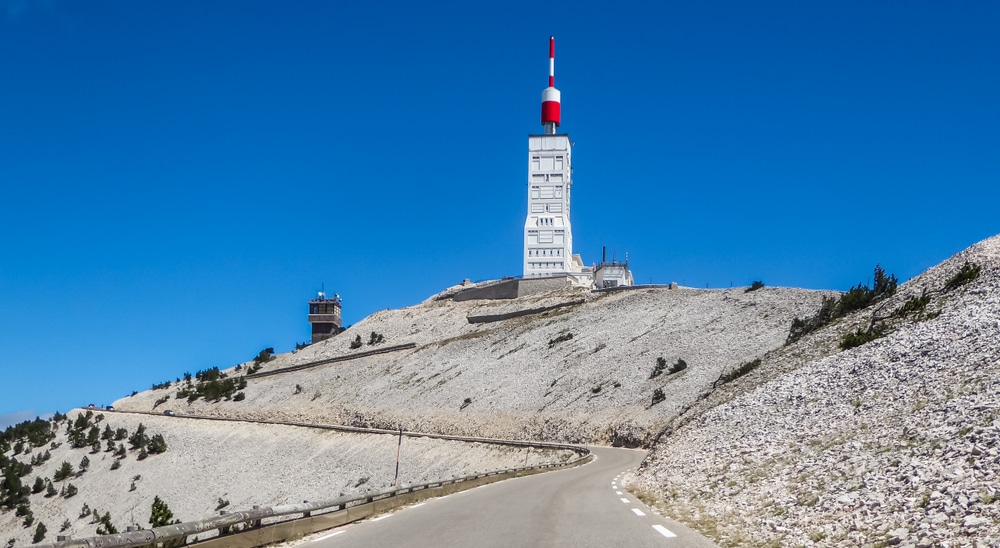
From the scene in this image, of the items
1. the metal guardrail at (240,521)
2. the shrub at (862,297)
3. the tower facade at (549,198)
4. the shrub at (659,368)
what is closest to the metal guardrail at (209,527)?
the metal guardrail at (240,521)

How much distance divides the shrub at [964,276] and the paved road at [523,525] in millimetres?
17432

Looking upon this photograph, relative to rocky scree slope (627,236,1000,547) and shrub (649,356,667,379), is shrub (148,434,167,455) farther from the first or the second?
rocky scree slope (627,236,1000,547)

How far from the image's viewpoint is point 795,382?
2656 centimetres

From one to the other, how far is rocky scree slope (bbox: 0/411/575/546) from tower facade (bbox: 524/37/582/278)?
71781 millimetres

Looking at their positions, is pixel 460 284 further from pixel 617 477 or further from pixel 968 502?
pixel 968 502

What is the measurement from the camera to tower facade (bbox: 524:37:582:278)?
453 feet

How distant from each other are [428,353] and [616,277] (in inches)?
1668

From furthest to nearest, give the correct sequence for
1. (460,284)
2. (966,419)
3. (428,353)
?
(460,284), (428,353), (966,419)

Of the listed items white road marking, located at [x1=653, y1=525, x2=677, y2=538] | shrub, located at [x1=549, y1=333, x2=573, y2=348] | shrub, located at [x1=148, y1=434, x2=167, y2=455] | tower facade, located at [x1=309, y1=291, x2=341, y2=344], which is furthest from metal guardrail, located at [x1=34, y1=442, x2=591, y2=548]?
tower facade, located at [x1=309, y1=291, x2=341, y2=344]

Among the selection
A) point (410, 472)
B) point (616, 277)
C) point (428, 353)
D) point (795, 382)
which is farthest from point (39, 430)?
point (795, 382)

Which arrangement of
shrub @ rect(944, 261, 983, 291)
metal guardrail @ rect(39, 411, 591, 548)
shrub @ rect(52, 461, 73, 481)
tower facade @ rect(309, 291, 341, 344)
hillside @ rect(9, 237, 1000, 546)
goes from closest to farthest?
1. metal guardrail @ rect(39, 411, 591, 548)
2. hillside @ rect(9, 237, 1000, 546)
3. shrub @ rect(944, 261, 983, 291)
4. shrub @ rect(52, 461, 73, 481)
5. tower facade @ rect(309, 291, 341, 344)

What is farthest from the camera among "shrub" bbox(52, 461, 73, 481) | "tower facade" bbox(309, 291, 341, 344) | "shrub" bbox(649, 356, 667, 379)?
"tower facade" bbox(309, 291, 341, 344)

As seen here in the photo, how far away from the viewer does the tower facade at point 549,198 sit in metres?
138

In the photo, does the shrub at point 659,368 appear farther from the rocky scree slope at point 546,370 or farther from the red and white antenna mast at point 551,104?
the red and white antenna mast at point 551,104
